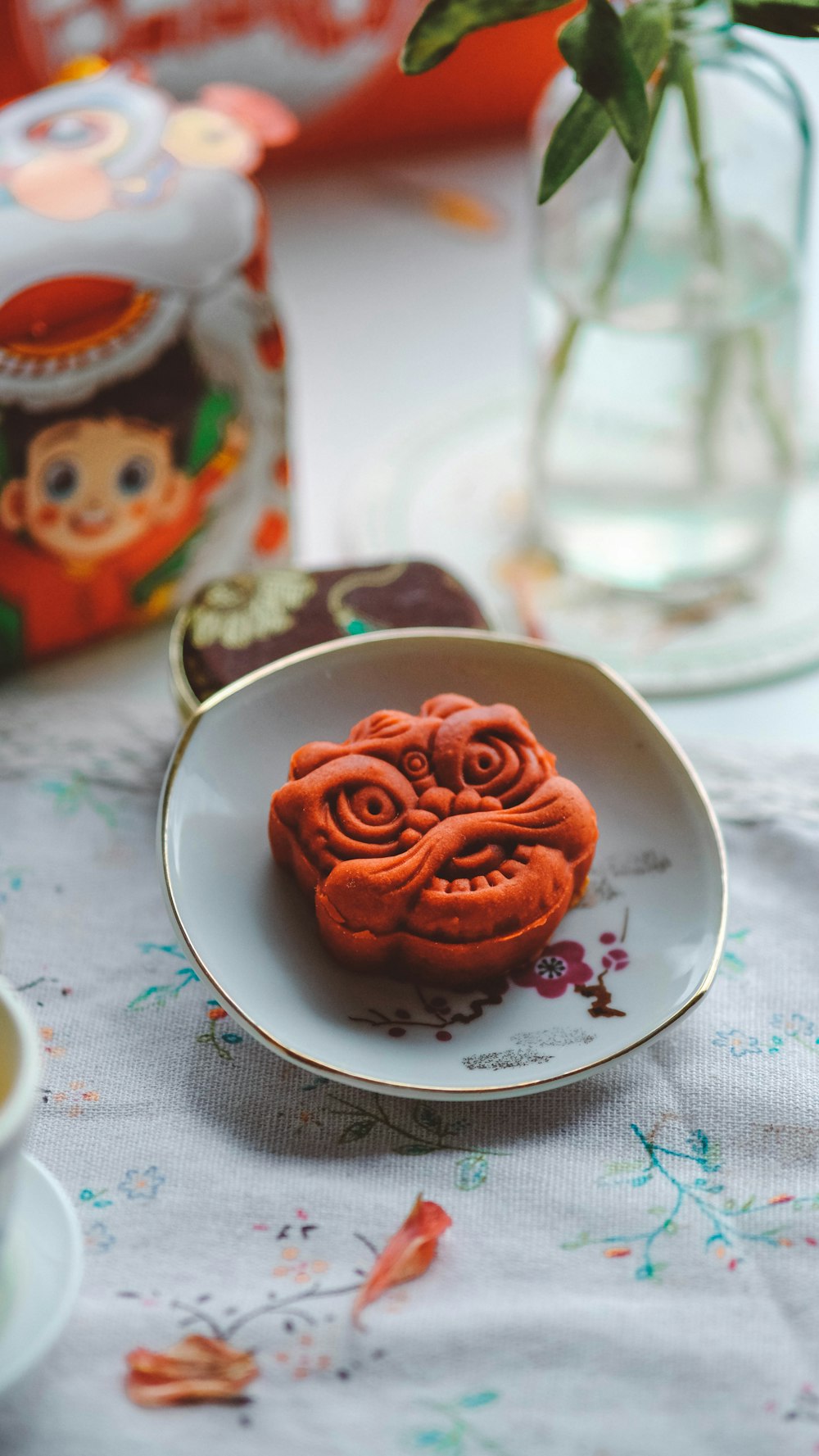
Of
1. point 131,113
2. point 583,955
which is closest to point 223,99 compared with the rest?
point 131,113

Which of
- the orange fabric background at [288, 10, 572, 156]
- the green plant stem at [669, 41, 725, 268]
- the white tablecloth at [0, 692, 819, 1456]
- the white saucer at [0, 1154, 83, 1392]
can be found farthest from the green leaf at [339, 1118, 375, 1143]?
the orange fabric background at [288, 10, 572, 156]

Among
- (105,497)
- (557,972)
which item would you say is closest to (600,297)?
(105,497)

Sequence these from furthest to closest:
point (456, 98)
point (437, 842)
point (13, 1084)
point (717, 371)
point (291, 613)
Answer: point (456, 98), point (717, 371), point (291, 613), point (437, 842), point (13, 1084)

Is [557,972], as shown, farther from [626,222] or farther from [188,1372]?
[626,222]

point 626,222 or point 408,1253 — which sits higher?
point 626,222

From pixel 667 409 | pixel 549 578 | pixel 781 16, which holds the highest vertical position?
pixel 781 16

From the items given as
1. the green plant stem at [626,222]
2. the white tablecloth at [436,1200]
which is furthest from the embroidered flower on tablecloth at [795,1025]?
the green plant stem at [626,222]

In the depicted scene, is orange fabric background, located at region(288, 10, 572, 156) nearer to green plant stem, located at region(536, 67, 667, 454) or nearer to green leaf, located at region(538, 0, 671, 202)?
green plant stem, located at region(536, 67, 667, 454)
